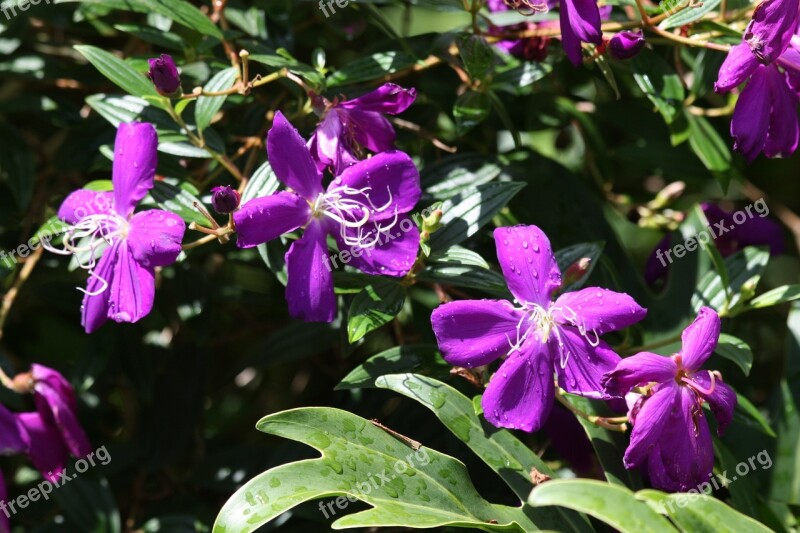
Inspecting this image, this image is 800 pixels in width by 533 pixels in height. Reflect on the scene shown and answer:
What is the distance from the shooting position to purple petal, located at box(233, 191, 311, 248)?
40.8 inches

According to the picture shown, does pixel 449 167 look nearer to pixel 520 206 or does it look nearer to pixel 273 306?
pixel 520 206

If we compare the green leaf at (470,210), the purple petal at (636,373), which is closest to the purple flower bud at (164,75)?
the green leaf at (470,210)

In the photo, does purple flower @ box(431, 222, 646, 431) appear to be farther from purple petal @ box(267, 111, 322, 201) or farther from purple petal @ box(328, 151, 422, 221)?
purple petal @ box(267, 111, 322, 201)

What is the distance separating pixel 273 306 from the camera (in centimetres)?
175

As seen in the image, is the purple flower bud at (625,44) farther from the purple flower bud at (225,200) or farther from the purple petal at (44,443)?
the purple petal at (44,443)

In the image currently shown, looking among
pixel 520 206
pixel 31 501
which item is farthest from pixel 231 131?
pixel 31 501

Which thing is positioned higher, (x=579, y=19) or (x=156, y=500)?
(x=579, y=19)

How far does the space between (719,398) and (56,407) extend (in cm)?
85

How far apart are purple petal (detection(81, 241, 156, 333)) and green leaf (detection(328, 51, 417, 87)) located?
1.18 feet

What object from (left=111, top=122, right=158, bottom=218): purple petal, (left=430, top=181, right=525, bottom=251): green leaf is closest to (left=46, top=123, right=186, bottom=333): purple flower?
(left=111, top=122, right=158, bottom=218): purple petal

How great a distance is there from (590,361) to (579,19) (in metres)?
0.41

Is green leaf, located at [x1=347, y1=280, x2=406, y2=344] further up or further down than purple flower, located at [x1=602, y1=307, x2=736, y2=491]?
further up

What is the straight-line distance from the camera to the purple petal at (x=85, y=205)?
116 centimetres

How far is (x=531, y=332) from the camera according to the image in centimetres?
108
